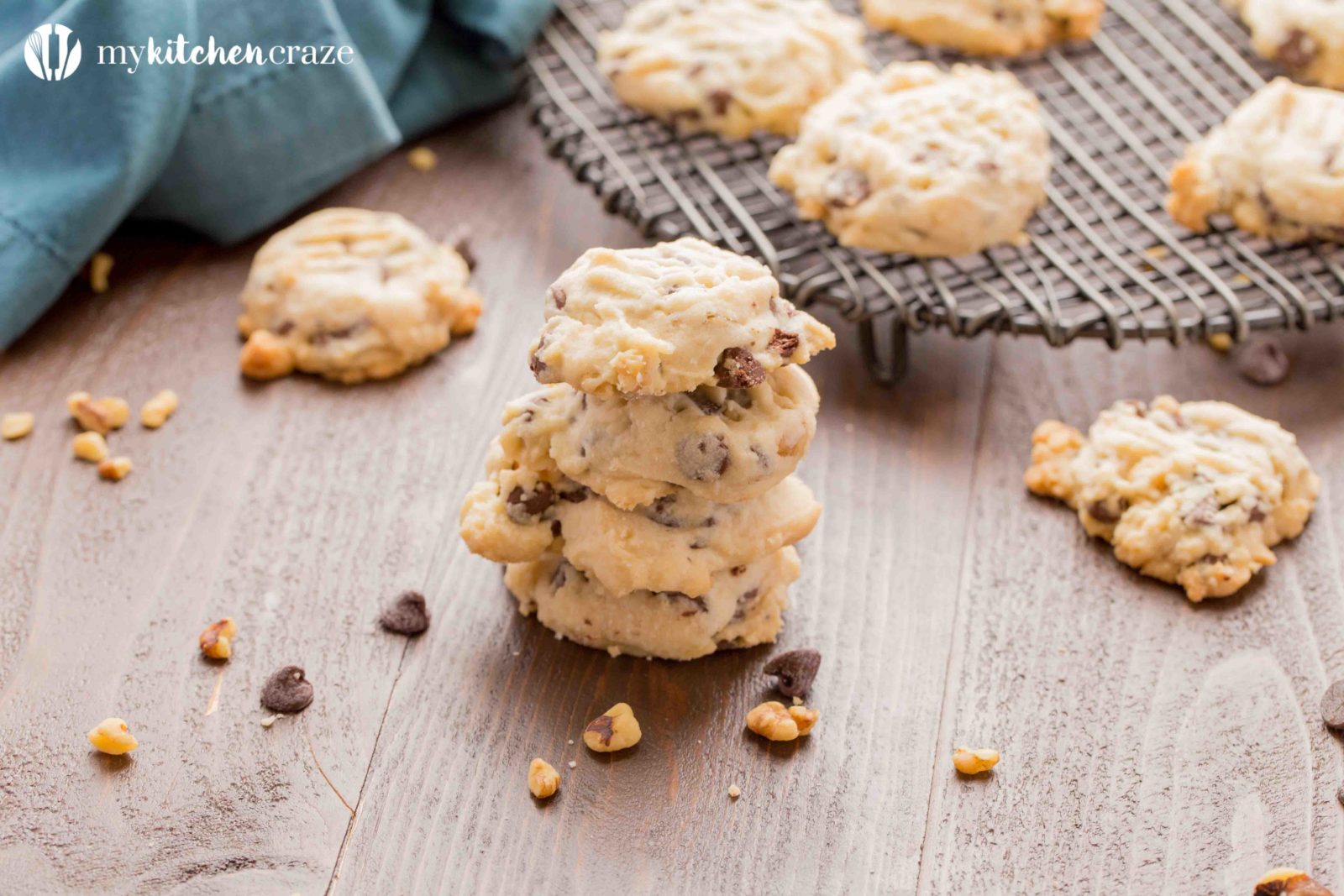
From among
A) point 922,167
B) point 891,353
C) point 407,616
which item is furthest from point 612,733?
point 922,167

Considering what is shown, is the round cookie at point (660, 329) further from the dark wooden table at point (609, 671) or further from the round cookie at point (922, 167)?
the round cookie at point (922, 167)

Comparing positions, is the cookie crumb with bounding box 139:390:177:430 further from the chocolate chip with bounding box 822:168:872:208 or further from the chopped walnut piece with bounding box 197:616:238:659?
the chocolate chip with bounding box 822:168:872:208

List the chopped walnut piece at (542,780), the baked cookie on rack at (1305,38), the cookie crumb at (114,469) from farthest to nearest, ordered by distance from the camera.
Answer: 1. the baked cookie on rack at (1305,38)
2. the cookie crumb at (114,469)
3. the chopped walnut piece at (542,780)

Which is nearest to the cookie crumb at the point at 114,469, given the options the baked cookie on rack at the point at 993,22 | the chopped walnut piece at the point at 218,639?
the chopped walnut piece at the point at 218,639

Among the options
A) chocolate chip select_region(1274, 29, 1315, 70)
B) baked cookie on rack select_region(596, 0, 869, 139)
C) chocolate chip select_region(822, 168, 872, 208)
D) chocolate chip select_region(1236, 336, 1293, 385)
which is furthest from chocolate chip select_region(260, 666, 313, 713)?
chocolate chip select_region(1274, 29, 1315, 70)

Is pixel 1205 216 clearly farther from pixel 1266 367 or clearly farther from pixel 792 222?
pixel 792 222

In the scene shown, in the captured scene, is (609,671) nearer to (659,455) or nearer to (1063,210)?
(659,455)

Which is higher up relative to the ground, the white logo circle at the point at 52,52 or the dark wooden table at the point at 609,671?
the white logo circle at the point at 52,52
